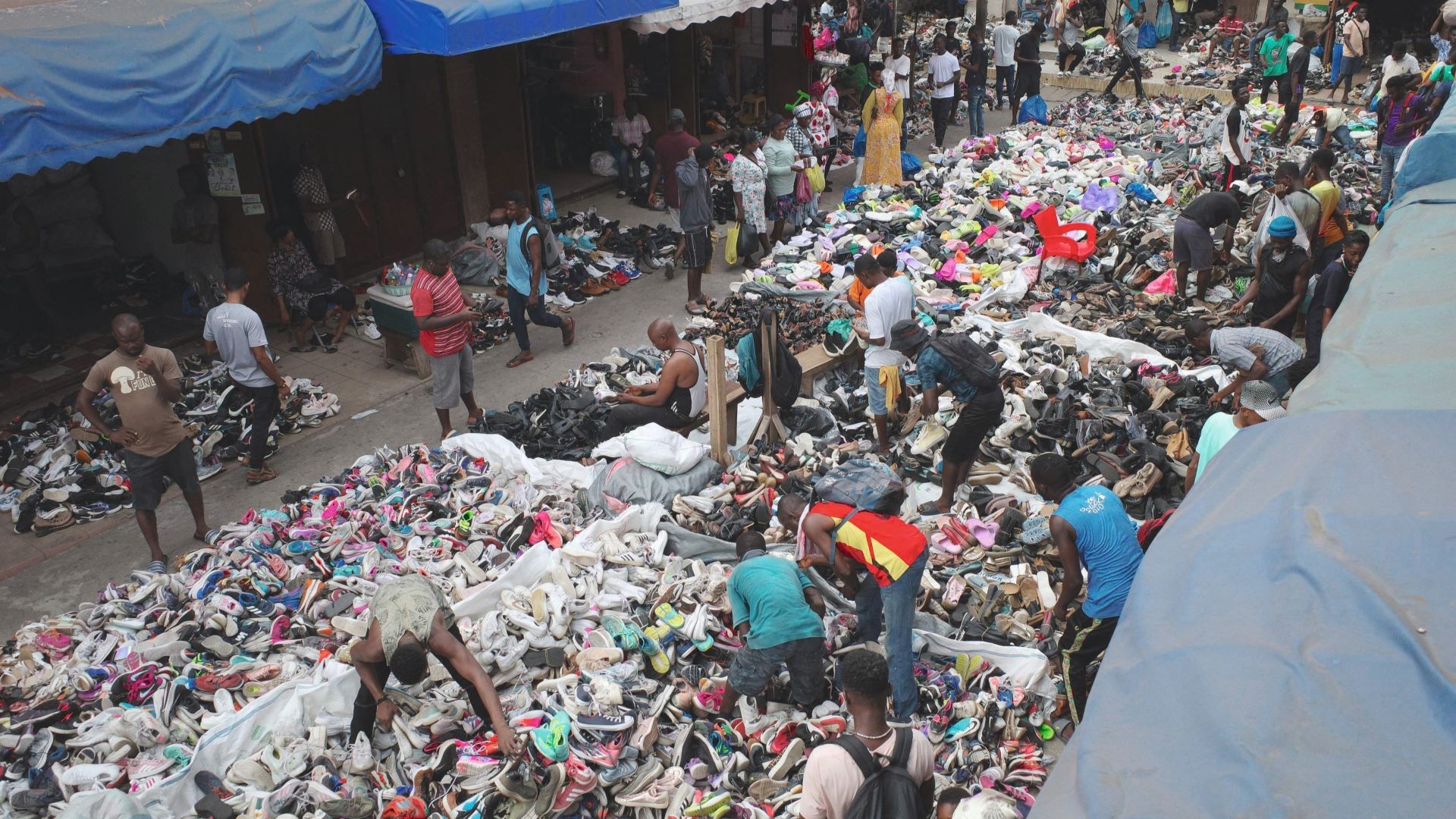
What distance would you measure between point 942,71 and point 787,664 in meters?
13.2

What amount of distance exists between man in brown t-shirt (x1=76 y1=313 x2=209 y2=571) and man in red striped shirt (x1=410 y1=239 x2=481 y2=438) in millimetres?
1839

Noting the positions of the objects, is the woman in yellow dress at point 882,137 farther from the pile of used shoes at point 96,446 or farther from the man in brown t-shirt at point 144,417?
the man in brown t-shirt at point 144,417

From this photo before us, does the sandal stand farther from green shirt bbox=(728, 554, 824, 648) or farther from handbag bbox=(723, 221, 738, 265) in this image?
handbag bbox=(723, 221, 738, 265)

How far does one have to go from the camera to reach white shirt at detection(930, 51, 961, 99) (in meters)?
16.2

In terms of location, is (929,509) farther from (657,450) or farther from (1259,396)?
(1259,396)

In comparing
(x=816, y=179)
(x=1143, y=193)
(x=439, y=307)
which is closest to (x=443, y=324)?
(x=439, y=307)

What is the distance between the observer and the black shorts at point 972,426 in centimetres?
704

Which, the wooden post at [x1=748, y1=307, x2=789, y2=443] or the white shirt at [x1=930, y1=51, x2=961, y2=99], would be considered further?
the white shirt at [x1=930, y1=51, x2=961, y2=99]

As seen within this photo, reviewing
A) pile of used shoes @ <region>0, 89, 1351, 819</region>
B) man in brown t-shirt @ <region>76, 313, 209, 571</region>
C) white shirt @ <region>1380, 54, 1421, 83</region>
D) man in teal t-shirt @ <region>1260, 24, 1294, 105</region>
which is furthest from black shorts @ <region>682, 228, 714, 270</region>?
man in teal t-shirt @ <region>1260, 24, 1294, 105</region>

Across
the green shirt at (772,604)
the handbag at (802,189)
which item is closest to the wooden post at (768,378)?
the green shirt at (772,604)

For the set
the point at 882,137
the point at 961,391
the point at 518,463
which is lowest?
the point at 518,463

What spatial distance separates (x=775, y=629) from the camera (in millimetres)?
5066

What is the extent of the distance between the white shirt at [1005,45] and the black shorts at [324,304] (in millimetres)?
12613

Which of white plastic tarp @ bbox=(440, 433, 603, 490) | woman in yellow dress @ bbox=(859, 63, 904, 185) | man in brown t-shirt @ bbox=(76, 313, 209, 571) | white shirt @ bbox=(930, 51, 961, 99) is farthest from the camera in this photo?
white shirt @ bbox=(930, 51, 961, 99)
